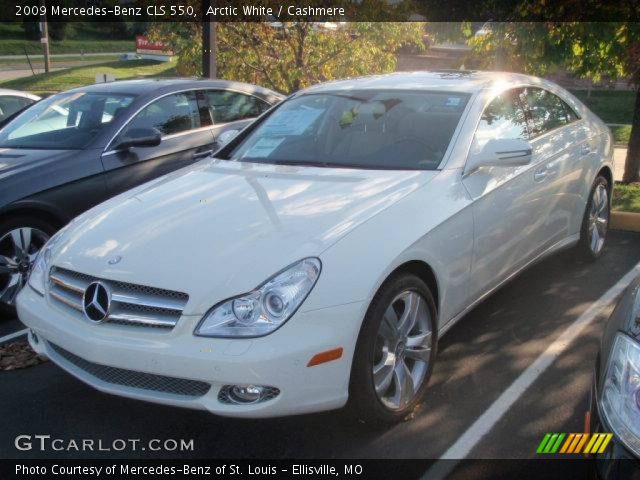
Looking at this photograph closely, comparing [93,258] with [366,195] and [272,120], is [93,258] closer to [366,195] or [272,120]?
[366,195]

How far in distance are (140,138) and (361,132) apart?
1938 millimetres

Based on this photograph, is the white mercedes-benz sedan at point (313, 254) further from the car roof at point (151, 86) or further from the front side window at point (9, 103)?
the front side window at point (9, 103)

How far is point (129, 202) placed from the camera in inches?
154

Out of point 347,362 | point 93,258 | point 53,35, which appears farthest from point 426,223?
point 53,35

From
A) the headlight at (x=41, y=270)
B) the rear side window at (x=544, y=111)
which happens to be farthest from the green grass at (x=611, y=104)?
the headlight at (x=41, y=270)

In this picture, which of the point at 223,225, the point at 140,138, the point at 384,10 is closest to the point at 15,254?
the point at 140,138

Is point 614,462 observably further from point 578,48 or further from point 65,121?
point 578,48

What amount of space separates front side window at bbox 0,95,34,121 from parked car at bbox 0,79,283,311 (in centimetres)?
231

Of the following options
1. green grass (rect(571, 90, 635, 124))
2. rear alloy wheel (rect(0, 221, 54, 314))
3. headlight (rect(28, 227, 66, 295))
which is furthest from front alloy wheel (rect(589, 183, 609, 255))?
green grass (rect(571, 90, 635, 124))

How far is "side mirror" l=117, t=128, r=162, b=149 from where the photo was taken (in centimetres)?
549

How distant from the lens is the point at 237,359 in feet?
9.23

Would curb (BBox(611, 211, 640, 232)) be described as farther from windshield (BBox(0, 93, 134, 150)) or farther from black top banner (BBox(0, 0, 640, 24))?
windshield (BBox(0, 93, 134, 150))

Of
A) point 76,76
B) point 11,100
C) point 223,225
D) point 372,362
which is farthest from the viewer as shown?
point 76,76

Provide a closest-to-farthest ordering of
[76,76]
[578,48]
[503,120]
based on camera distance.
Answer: [503,120], [578,48], [76,76]
